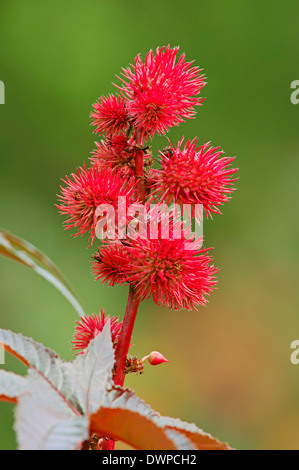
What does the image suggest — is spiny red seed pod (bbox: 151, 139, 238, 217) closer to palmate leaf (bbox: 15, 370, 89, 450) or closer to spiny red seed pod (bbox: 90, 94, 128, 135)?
spiny red seed pod (bbox: 90, 94, 128, 135)

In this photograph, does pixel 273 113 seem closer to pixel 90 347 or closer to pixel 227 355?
pixel 227 355

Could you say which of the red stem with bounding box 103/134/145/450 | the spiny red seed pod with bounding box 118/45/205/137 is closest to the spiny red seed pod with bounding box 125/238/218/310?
the red stem with bounding box 103/134/145/450

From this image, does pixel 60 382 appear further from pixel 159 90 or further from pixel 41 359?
pixel 159 90

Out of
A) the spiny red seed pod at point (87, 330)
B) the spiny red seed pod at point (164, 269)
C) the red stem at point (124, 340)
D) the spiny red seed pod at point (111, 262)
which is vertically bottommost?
the red stem at point (124, 340)

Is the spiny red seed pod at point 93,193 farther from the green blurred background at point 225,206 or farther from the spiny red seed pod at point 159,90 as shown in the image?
the green blurred background at point 225,206

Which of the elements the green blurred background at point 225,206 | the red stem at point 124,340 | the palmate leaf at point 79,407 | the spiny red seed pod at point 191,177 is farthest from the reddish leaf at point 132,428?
the green blurred background at point 225,206

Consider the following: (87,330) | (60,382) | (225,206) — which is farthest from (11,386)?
(225,206)
